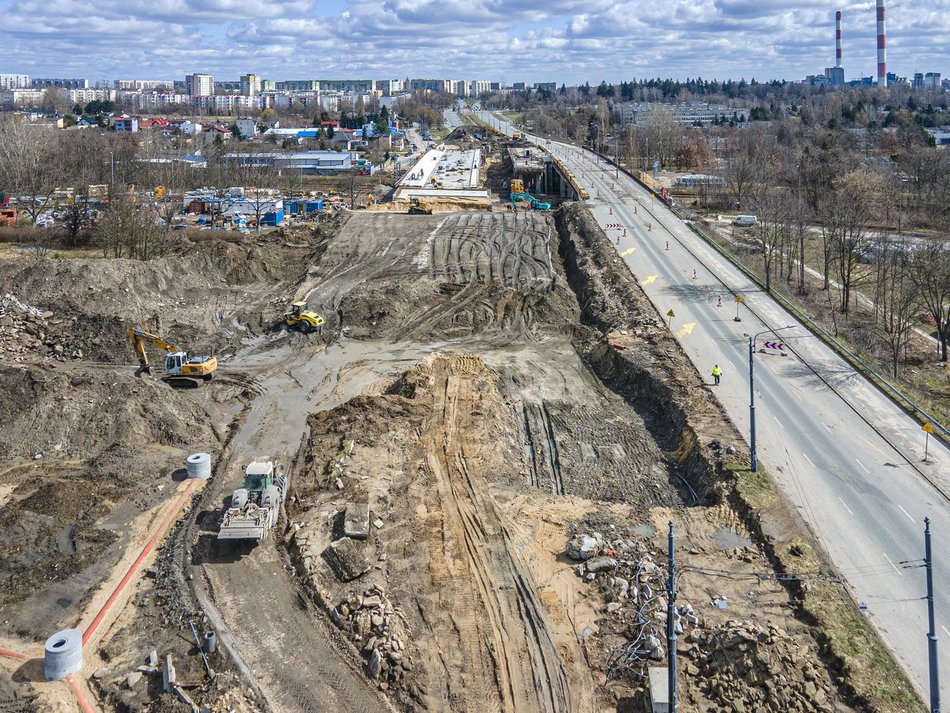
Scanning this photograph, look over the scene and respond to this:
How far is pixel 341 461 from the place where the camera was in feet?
88.2

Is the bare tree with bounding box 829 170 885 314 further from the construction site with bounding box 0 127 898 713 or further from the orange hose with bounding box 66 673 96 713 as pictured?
the orange hose with bounding box 66 673 96 713

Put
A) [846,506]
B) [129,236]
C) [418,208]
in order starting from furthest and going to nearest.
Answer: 1. [418,208]
2. [129,236]
3. [846,506]

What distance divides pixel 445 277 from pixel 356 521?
2854cm

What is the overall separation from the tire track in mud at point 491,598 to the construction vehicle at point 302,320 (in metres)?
14.7

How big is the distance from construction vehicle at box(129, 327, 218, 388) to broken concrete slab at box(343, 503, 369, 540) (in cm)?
1410

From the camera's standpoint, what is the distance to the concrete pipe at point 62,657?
17.0 m

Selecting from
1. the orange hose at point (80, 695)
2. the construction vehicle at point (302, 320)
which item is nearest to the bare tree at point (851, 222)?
the construction vehicle at point (302, 320)

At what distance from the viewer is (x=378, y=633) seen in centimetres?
1823

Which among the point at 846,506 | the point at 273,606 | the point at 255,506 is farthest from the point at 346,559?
the point at 846,506

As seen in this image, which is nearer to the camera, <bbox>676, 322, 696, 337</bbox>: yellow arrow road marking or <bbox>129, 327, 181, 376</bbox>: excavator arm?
<bbox>129, 327, 181, 376</bbox>: excavator arm

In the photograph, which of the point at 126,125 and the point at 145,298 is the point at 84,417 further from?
the point at 126,125

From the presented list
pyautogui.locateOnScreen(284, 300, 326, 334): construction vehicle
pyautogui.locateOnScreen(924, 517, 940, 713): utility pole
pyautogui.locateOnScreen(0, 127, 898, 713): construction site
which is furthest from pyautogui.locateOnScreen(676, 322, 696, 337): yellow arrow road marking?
pyautogui.locateOnScreen(924, 517, 940, 713): utility pole

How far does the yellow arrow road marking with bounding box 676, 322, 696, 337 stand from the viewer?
123 feet

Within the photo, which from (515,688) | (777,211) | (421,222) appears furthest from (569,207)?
(515,688)
